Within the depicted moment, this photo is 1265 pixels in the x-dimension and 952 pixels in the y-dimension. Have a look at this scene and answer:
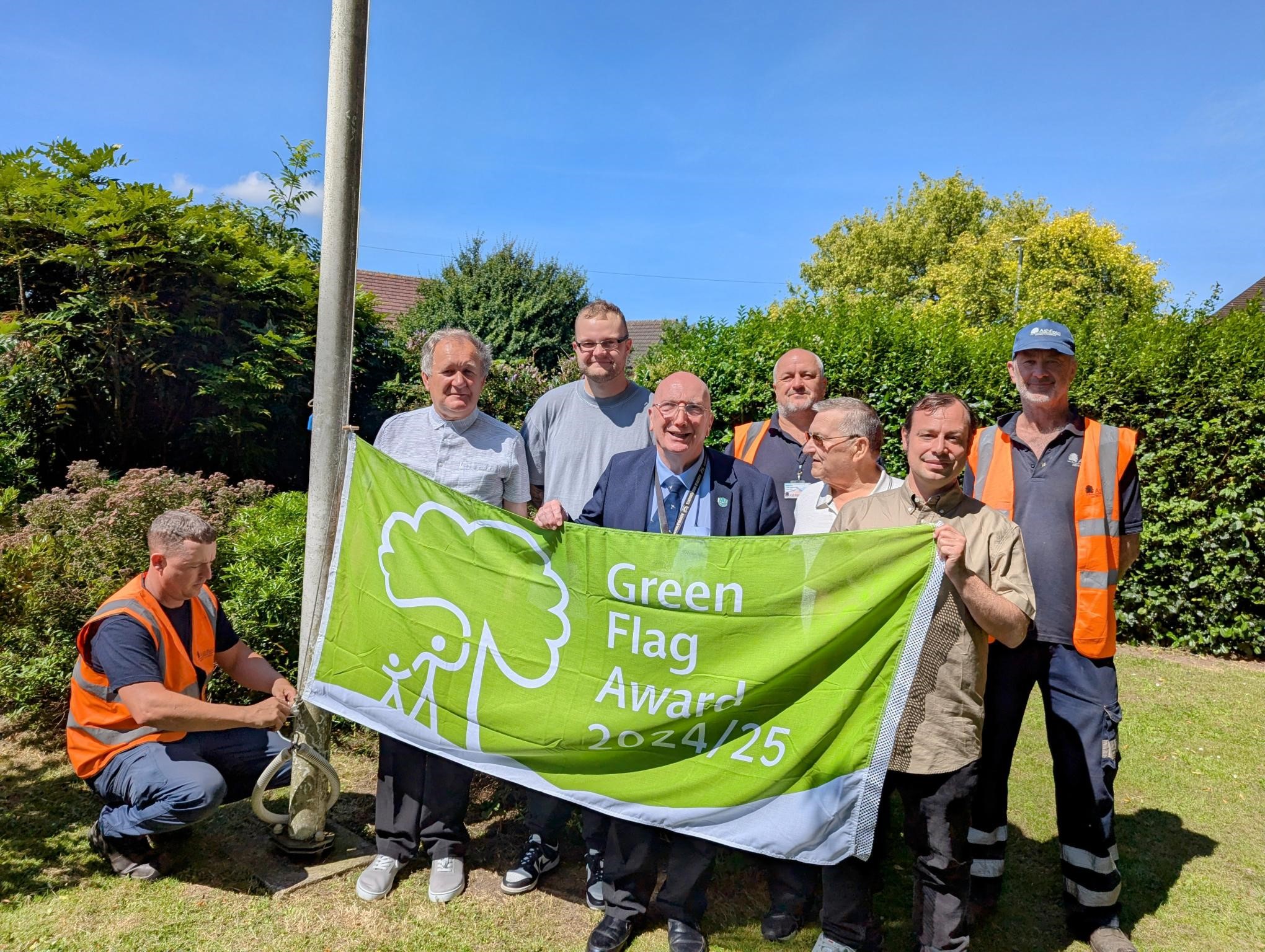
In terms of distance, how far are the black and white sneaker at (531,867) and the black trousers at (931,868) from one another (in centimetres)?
124

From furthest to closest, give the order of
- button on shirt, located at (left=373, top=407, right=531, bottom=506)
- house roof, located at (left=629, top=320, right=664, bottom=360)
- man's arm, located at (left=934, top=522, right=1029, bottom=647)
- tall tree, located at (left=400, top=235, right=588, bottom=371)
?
house roof, located at (left=629, top=320, right=664, bottom=360)
tall tree, located at (left=400, top=235, right=588, bottom=371)
button on shirt, located at (left=373, top=407, right=531, bottom=506)
man's arm, located at (left=934, top=522, right=1029, bottom=647)

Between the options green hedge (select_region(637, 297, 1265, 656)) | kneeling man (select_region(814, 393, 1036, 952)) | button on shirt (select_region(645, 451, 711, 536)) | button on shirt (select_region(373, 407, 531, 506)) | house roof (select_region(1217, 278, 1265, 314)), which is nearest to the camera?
kneeling man (select_region(814, 393, 1036, 952))

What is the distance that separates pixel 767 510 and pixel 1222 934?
2.45m

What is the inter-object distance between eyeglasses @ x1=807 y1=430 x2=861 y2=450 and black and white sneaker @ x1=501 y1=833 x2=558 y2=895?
2043mm

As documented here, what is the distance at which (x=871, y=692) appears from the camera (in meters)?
2.78

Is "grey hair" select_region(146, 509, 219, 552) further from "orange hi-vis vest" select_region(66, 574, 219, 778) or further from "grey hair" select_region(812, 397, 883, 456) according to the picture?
"grey hair" select_region(812, 397, 883, 456)

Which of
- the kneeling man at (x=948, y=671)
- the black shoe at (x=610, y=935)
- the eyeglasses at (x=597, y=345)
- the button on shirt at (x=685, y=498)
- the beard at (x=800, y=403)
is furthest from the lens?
the beard at (x=800, y=403)

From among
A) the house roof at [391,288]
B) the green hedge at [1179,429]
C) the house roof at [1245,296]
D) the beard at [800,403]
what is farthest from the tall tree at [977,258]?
the beard at [800,403]

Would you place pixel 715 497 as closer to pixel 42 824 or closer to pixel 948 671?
pixel 948 671

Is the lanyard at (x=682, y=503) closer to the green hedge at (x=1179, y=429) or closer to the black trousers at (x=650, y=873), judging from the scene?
the black trousers at (x=650, y=873)

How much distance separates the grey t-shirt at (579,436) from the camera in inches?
154

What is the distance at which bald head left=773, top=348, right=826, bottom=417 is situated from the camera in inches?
174

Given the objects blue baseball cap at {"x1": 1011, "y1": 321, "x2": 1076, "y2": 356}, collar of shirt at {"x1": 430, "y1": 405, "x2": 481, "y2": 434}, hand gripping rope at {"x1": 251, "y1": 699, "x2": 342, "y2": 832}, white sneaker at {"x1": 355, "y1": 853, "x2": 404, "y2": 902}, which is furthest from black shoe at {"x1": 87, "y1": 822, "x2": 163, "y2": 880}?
blue baseball cap at {"x1": 1011, "y1": 321, "x2": 1076, "y2": 356}

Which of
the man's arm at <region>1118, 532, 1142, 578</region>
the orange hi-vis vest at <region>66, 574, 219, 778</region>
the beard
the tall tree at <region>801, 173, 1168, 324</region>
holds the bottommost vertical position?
the orange hi-vis vest at <region>66, 574, 219, 778</region>
